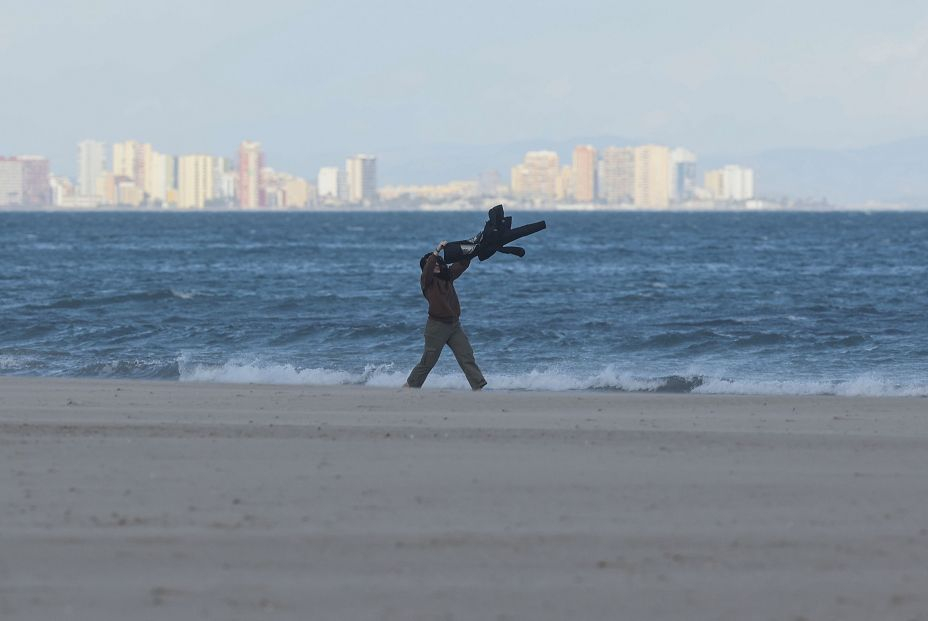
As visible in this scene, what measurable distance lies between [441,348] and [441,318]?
0.27 meters

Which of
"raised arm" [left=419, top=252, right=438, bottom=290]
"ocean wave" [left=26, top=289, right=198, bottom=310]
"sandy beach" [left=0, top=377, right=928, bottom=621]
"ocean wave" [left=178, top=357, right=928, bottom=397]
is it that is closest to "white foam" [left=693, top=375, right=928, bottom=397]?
"ocean wave" [left=178, top=357, right=928, bottom=397]

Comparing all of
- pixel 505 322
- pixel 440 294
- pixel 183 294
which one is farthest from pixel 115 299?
pixel 440 294

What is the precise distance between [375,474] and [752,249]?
182ft

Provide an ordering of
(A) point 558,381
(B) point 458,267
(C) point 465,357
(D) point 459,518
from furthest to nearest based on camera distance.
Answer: (A) point 558,381 → (C) point 465,357 → (B) point 458,267 → (D) point 459,518

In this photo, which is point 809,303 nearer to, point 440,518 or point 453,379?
point 453,379

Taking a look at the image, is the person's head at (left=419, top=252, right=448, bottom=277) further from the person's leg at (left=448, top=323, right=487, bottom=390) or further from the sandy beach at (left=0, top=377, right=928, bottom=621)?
the sandy beach at (left=0, top=377, right=928, bottom=621)

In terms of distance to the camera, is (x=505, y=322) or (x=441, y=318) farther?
(x=505, y=322)

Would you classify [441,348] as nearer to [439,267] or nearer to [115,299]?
[439,267]

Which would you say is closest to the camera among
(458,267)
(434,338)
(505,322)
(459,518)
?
(459,518)

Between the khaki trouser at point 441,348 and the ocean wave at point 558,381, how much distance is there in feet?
5.01

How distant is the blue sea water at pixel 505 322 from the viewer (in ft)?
54.3

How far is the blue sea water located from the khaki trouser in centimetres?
214

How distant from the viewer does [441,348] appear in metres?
12.6

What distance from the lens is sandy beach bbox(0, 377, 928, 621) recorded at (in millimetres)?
5543
